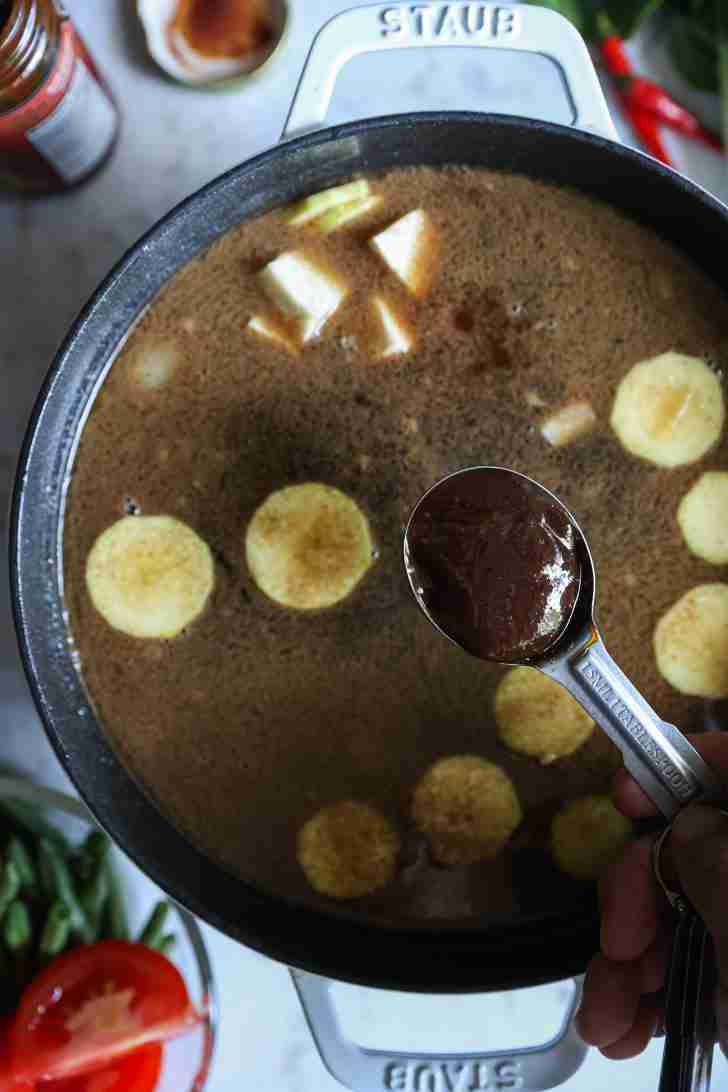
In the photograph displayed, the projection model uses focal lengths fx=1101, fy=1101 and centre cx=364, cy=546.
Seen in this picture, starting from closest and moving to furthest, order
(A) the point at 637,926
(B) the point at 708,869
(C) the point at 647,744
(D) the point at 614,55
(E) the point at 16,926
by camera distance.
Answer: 1. (B) the point at 708,869
2. (C) the point at 647,744
3. (A) the point at 637,926
4. (E) the point at 16,926
5. (D) the point at 614,55

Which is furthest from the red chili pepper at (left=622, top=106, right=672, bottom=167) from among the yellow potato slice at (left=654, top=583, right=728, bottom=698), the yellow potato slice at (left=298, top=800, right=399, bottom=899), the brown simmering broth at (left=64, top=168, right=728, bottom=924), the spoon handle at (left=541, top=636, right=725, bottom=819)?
the yellow potato slice at (left=298, top=800, right=399, bottom=899)

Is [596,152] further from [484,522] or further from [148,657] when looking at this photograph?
[148,657]

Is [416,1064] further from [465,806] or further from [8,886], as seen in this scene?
[8,886]

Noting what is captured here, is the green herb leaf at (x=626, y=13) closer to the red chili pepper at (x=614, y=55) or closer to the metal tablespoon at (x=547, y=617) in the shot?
the red chili pepper at (x=614, y=55)

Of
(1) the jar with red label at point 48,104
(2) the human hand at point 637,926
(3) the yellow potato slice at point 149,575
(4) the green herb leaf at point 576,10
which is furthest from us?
(4) the green herb leaf at point 576,10

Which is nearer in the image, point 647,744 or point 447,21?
point 647,744

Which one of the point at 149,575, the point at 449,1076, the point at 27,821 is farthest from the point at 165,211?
the point at 449,1076

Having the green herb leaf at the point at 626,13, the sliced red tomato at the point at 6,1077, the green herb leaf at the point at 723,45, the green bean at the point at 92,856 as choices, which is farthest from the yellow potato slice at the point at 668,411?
the sliced red tomato at the point at 6,1077
